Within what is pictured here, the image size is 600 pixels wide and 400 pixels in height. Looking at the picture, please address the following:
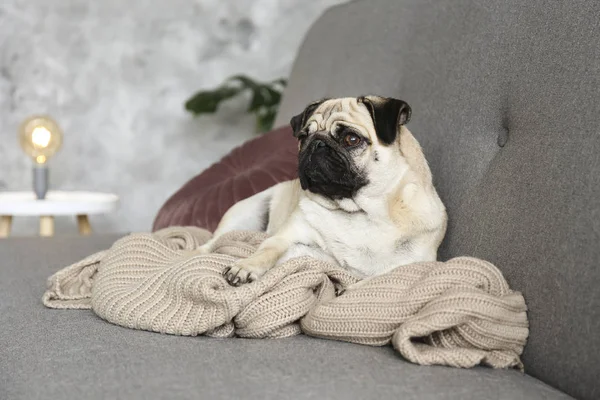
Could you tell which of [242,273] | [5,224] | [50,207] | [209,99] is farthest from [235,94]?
[242,273]

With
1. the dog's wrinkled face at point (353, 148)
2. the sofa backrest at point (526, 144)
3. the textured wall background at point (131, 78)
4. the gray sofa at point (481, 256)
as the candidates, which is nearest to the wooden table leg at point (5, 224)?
the textured wall background at point (131, 78)

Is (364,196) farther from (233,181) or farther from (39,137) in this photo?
(39,137)

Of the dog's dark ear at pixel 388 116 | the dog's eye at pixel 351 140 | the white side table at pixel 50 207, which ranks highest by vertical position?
the dog's dark ear at pixel 388 116

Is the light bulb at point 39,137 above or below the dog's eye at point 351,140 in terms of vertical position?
below

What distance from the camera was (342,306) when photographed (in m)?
1.12

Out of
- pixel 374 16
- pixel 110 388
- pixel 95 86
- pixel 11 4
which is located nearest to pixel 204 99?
pixel 95 86

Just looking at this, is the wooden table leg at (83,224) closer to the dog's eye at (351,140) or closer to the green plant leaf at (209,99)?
the green plant leaf at (209,99)

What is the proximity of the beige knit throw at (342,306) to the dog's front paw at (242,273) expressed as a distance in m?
0.02

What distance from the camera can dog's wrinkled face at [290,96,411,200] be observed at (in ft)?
4.70

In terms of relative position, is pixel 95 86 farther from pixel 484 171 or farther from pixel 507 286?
pixel 507 286

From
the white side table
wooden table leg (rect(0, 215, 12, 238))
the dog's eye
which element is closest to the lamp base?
the white side table

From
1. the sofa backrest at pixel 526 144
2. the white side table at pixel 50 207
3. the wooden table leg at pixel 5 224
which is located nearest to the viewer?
the sofa backrest at pixel 526 144

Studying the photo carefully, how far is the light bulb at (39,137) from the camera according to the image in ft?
10.3

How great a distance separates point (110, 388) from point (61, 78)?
127 inches
